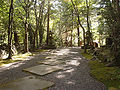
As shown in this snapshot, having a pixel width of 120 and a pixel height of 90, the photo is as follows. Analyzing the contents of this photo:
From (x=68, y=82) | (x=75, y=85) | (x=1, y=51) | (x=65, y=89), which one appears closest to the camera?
(x=65, y=89)

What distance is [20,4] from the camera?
10.8 metres

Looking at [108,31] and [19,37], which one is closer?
[108,31]

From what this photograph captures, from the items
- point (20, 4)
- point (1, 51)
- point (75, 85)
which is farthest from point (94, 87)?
point (20, 4)

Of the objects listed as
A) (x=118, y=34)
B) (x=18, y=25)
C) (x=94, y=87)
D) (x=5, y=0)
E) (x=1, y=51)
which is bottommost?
(x=94, y=87)

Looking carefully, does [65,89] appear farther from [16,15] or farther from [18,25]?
[18,25]

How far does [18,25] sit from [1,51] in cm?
425

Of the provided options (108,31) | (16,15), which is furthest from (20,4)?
(108,31)

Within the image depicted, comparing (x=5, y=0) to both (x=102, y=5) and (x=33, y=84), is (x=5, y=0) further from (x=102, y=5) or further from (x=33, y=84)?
(x=33, y=84)

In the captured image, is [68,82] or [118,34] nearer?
[68,82]

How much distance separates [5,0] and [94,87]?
10.2 meters

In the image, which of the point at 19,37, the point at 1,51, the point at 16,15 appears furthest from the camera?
the point at 19,37

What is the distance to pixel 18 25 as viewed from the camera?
12.1 m

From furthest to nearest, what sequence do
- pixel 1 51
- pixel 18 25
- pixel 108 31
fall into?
1. pixel 18 25
2. pixel 1 51
3. pixel 108 31

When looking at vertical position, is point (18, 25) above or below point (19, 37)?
above
